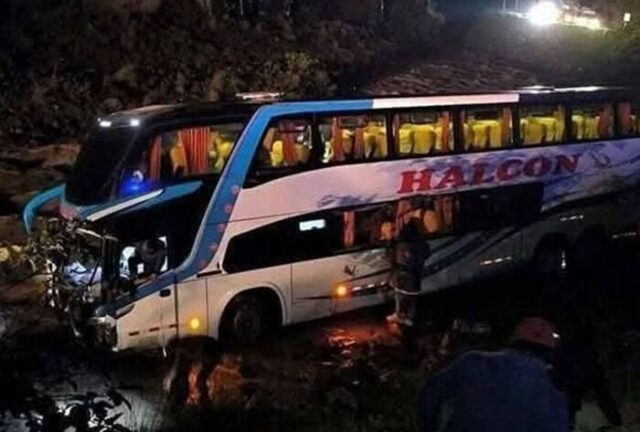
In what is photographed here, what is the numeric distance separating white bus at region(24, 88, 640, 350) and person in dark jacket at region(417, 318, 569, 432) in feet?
14.4

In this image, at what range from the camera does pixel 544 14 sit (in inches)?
1703

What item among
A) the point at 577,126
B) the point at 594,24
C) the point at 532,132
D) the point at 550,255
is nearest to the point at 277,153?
the point at 532,132

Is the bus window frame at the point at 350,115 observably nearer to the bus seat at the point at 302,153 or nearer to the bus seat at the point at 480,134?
the bus seat at the point at 302,153

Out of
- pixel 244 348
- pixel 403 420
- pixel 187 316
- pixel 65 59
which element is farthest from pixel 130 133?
pixel 65 59

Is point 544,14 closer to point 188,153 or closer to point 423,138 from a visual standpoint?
point 423,138

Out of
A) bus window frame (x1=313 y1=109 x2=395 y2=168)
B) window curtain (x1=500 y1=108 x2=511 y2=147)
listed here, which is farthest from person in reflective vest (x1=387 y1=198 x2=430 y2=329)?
window curtain (x1=500 y1=108 x2=511 y2=147)

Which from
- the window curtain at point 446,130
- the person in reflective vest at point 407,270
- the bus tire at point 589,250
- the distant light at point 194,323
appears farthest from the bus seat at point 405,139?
the bus tire at point 589,250

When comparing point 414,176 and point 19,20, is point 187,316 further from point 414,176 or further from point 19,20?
point 19,20

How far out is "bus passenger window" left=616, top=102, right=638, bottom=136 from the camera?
53.4 ft

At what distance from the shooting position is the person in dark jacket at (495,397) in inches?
148

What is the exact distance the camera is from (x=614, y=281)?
1521cm

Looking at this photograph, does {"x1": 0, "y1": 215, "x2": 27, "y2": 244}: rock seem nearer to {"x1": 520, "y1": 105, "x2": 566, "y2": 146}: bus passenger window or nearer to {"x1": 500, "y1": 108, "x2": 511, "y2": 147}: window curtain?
{"x1": 500, "y1": 108, "x2": 511, "y2": 147}: window curtain

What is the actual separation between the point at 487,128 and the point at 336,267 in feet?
11.6

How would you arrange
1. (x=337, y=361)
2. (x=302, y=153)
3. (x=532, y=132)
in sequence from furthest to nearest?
(x=532, y=132), (x=302, y=153), (x=337, y=361)
